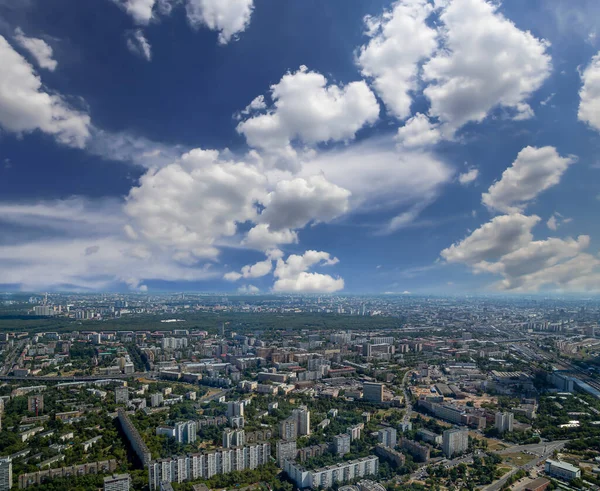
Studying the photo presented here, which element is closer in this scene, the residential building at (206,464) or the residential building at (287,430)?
the residential building at (206,464)

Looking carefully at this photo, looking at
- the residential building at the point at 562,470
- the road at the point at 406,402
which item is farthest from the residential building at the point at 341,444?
the residential building at the point at 562,470

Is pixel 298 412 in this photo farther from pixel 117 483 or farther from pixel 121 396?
pixel 121 396

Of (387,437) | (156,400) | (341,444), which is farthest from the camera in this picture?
(156,400)

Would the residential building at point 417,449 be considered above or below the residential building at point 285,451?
below

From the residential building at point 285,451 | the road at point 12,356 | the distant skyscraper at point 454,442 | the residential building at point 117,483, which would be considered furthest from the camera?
the road at point 12,356

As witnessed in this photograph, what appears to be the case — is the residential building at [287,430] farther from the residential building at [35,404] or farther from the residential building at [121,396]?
the residential building at [35,404]

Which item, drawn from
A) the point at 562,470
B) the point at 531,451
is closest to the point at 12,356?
the point at 531,451

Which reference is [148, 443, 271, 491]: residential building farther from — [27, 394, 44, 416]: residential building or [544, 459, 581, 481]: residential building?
[27, 394, 44, 416]: residential building

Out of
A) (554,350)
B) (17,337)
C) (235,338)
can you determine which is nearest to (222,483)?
(235,338)
